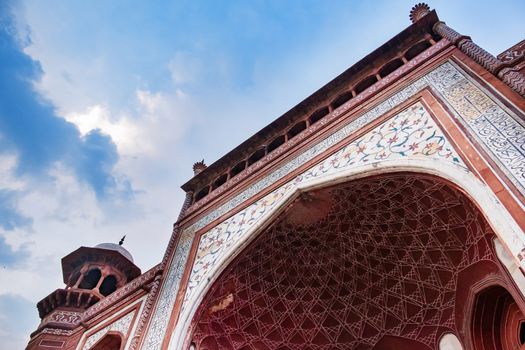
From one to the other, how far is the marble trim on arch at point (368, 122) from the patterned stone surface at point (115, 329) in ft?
2.92

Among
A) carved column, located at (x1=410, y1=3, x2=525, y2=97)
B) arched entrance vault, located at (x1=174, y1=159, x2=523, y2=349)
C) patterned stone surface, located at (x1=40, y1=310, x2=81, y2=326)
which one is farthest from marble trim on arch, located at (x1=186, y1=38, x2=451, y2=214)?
patterned stone surface, located at (x1=40, y1=310, x2=81, y2=326)

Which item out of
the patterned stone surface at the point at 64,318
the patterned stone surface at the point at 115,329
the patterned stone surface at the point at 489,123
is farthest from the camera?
the patterned stone surface at the point at 64,318

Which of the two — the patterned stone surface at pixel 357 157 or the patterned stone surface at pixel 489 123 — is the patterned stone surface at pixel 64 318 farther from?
the patterned stone surface at pixel 489 123

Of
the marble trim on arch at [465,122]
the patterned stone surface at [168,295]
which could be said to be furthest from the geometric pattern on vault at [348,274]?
the marble trim on arch at [465,122]

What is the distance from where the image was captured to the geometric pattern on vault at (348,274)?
5.03 metres

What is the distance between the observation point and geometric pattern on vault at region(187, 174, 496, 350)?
16.5ft

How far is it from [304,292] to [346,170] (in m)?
2.11

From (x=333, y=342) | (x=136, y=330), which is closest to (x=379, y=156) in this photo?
(x=333, y=342)

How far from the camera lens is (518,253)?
276 centimetres

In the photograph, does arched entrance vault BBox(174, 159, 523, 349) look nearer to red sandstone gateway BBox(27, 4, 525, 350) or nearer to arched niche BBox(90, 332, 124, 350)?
red sandstone gateway BBox(27, 4, 525, 350)

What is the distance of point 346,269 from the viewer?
586cm

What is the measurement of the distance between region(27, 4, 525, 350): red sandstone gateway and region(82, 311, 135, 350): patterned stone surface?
1.3 inches

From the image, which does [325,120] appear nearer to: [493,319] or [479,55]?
[479,55]

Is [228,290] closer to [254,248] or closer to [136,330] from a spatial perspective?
[254,248]
